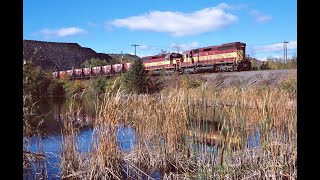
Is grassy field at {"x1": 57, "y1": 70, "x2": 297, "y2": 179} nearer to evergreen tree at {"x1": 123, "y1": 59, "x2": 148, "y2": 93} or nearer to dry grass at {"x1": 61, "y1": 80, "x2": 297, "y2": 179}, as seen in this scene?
dry grass at {"x1": 61, "y1": 80, "x2": 297, "y2": 179}

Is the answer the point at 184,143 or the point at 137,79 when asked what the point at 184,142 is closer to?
the point at 184,143

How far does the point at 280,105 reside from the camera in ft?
15.6

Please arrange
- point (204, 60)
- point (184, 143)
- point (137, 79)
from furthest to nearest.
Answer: point (204, 60) → point (137, 79) → point (184, 143)

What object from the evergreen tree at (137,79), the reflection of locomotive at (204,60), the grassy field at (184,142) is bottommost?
the grassy field at (184,142)

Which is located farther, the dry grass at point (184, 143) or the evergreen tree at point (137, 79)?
the evergreen tree at point (137, 79)

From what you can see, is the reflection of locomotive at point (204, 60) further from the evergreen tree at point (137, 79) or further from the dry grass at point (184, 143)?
the dry grass at point (184, 143)

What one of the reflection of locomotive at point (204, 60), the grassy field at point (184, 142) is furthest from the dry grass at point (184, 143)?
the reflection of locomotive at point (204, 60)

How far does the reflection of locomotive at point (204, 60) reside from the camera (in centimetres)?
2015

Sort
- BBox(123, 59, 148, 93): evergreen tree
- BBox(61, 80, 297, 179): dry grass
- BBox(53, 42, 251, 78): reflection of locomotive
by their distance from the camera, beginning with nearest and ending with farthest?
1. BBox(61, 80, 297, 179): dry grass
2. BBox(123, 59, 148, 93): evergreen tree
3. BBox(53, 42, 251, 78): reflection of locomotive

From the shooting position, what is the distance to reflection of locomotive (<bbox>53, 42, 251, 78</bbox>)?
793 inches

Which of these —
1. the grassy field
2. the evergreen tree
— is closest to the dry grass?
the grassy field

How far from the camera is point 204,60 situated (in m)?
21.3

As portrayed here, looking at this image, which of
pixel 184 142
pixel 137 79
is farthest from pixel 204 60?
pixel 184 142
